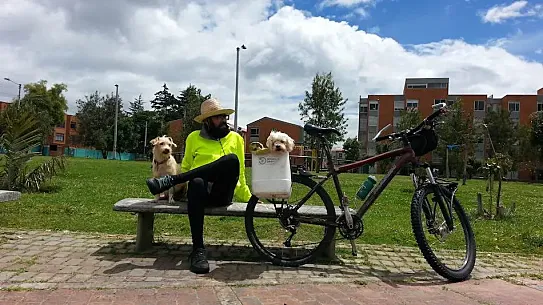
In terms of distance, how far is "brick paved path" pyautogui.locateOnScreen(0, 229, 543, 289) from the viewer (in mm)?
3932

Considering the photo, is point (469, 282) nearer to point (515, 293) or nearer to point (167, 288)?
point (515, 293)

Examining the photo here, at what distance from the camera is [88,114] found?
77.3m

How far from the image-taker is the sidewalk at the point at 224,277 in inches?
140

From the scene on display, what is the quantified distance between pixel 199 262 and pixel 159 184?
34.6 inches

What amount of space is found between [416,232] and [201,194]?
2138mm

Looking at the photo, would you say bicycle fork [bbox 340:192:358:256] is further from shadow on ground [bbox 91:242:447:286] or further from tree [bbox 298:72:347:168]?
tree [bbox 298:72:347:168]

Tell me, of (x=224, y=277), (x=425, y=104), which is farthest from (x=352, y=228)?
(x=425, y=104)

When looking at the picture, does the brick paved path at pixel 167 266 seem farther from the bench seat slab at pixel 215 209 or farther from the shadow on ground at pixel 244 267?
the bench seat slab at pixel 215 209

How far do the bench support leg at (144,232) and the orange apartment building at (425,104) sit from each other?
6288cm

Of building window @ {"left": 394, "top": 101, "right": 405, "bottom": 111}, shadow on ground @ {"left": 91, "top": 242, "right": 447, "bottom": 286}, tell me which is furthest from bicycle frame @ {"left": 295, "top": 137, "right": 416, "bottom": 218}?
building window @ {"left": 394, "top": 101, "right": 405, "bottom": 111}

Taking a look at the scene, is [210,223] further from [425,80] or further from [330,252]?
[425,80]

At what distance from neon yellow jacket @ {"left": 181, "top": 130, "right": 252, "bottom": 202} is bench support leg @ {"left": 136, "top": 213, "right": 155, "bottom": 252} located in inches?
27.6

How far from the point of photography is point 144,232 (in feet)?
16.7

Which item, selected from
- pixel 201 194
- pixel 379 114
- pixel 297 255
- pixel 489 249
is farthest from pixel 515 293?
pixel 379 114
